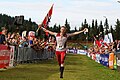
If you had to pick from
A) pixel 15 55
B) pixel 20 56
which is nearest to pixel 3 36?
pixel 15 55

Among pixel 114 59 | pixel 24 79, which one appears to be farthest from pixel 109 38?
pixel 24 79

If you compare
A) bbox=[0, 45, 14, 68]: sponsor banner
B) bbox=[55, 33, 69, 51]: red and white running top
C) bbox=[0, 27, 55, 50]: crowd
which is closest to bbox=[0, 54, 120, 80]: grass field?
bbox=[0, 45, 14, 68]: sponsor banner

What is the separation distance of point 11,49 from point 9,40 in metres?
0.54

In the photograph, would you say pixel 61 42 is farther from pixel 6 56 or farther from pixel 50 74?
pixel 6 56

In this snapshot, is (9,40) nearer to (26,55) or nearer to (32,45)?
(26,55)

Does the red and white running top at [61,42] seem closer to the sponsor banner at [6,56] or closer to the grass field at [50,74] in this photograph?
the grass field at [50,74]

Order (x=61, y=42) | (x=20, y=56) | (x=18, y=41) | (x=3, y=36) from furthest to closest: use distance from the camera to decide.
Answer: (x=20, y=56), (x=18, y=41), (x=3, y=36), (x=61, y=42)

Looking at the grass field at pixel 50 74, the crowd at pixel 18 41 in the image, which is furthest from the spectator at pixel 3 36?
the grass field at pixel 50 74

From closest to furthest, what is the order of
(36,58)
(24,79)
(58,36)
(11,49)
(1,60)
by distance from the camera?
(24,79) < (58,36) < (1,60) < (11,49) < (36,58)

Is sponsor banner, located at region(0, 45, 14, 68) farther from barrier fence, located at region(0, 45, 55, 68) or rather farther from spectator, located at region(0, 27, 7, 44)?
spectator, located at region(0, 27, 7, 44)

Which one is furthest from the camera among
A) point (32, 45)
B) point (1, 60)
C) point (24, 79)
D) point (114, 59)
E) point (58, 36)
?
point (32, 45)

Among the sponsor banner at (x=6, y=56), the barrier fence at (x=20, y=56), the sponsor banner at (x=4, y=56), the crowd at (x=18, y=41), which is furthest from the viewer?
the crowd at (x=18, y=41)

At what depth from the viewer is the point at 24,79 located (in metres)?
14.5

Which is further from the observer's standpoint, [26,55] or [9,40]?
[26,55]
